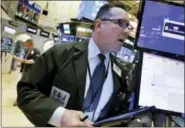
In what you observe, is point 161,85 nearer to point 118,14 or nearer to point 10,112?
point 118,14

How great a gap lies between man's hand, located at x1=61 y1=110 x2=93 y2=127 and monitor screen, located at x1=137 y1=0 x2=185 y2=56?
0.60 metres

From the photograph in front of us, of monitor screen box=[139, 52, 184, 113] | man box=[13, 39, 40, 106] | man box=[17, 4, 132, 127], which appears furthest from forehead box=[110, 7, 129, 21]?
man box=[13, 39, 40, 106]

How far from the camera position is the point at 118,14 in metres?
1.78

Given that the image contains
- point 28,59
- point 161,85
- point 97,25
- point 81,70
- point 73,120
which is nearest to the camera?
point 73,120

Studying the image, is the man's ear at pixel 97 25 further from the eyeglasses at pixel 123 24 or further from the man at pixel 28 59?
the man at pixel 28 59

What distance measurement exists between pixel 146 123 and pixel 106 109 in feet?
1.13

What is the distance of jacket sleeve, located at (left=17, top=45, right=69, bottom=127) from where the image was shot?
135 cm

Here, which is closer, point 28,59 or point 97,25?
point 97,25

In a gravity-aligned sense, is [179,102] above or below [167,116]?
above

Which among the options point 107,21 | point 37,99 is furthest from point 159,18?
point 37,99

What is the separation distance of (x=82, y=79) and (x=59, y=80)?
129 millimetres

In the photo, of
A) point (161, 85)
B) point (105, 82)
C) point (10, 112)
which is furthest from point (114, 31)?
point (10, 112)

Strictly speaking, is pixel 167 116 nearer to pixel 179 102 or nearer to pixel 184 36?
pixel 179 102

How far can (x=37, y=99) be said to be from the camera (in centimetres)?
140
